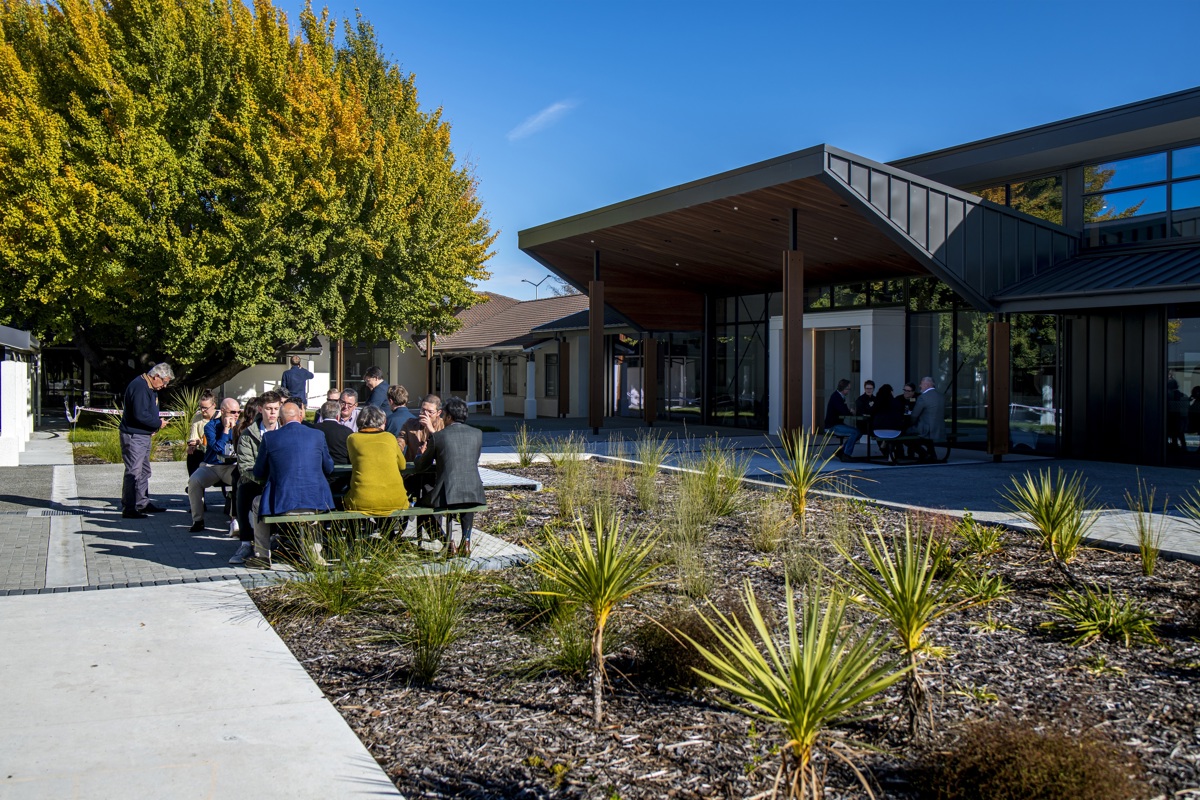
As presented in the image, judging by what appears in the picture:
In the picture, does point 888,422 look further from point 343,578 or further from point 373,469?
point 343,578

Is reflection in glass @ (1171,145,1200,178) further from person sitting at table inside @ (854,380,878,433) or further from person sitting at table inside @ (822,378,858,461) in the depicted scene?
person sitting at table inside @ (822,378,858,461)

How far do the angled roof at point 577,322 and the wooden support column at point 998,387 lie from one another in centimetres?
1434

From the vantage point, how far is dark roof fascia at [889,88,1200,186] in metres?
14.4

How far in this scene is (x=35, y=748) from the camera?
3980mm

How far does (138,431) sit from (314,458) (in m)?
3.74

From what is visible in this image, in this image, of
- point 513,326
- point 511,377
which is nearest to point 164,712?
point 511,377

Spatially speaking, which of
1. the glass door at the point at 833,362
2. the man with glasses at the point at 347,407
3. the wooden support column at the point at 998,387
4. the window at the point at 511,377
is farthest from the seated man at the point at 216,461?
the window at the point at 511,377

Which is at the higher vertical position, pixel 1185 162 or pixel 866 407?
pixel 1185 162

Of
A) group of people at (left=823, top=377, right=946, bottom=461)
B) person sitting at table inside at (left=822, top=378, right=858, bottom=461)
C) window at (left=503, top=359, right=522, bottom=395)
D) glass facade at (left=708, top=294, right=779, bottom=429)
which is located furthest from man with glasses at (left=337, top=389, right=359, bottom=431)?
window at (left=503, top=359, right=522, bottom=395)

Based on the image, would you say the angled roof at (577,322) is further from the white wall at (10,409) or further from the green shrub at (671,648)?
the green shrub at (671,648)

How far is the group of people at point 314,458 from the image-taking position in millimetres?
7234

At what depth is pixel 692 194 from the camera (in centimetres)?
1639

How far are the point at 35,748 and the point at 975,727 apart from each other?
393cm

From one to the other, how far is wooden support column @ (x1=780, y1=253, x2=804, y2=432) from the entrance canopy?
88cm
